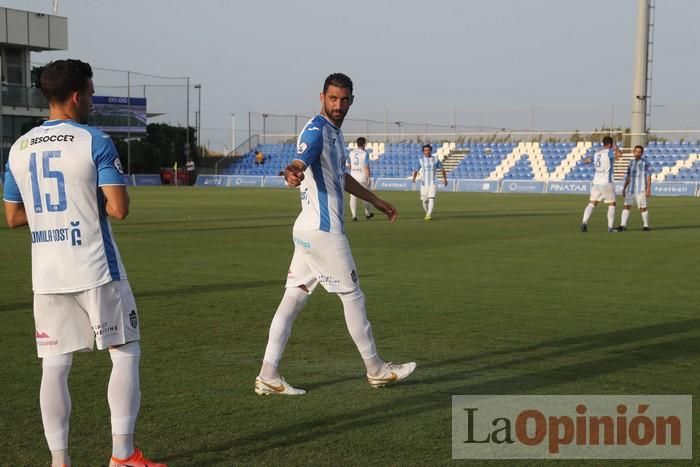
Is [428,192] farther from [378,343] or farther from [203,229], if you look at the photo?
[378,343]

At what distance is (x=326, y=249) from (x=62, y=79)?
2273mm

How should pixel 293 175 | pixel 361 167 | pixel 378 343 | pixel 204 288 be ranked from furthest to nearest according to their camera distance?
1. pixel 361 167
2. pixel 204 288
3. pixel 378 343
4. pixel 293 175

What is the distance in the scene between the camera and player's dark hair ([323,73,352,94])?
587 cm

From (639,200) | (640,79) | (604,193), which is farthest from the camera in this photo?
(640,79)

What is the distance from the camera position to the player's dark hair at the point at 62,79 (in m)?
4.05

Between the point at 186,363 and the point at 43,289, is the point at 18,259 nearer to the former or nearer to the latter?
the point at 186,363

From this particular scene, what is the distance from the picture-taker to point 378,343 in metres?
7.34

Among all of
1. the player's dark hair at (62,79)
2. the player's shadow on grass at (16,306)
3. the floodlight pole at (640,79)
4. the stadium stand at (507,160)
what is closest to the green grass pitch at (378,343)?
the player's shadow on grass at (16,306)

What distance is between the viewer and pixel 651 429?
5012mm

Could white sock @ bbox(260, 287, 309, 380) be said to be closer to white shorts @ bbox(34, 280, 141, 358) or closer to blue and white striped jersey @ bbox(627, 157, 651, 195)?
white shorts @ bbox(34, 280, 141, 358)

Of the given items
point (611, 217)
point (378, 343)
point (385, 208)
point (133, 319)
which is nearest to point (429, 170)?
point (611, 217)

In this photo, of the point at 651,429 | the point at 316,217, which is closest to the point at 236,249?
the point at 316,217

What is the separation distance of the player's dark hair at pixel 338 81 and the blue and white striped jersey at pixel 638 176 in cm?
1608

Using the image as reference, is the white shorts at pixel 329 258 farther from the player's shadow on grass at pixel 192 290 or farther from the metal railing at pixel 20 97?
the metal railing at pixel 20 97
